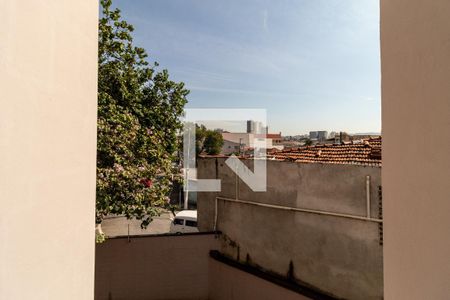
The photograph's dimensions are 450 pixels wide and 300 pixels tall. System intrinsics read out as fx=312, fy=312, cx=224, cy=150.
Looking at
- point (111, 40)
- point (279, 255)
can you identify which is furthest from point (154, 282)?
point (111, 40)

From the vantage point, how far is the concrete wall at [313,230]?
507 centimetres

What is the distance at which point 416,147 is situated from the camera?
1223 mm

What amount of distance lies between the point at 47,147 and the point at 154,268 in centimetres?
668

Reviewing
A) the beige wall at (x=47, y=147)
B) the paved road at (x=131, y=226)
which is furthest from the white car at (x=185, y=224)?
the beige wall at (x=47, y=147)

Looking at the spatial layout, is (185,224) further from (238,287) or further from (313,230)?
(313,230)

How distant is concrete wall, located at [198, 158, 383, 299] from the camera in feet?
16.6

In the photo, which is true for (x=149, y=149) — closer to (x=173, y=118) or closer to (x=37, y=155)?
(x=173, y=118)

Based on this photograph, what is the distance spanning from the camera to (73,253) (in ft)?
4.69

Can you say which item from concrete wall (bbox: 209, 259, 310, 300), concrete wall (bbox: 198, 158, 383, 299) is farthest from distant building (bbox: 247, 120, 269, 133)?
concrete wall (bbox: 209, 259, 310, 300)

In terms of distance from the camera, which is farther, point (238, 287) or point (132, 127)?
point (238, 287)

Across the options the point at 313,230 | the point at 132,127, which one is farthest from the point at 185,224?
the point at 313,230

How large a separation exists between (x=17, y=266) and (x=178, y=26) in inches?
287

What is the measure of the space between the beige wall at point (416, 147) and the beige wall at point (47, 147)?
1.40 m

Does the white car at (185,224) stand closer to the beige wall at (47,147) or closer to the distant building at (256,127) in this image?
the distant building at (256,127)
